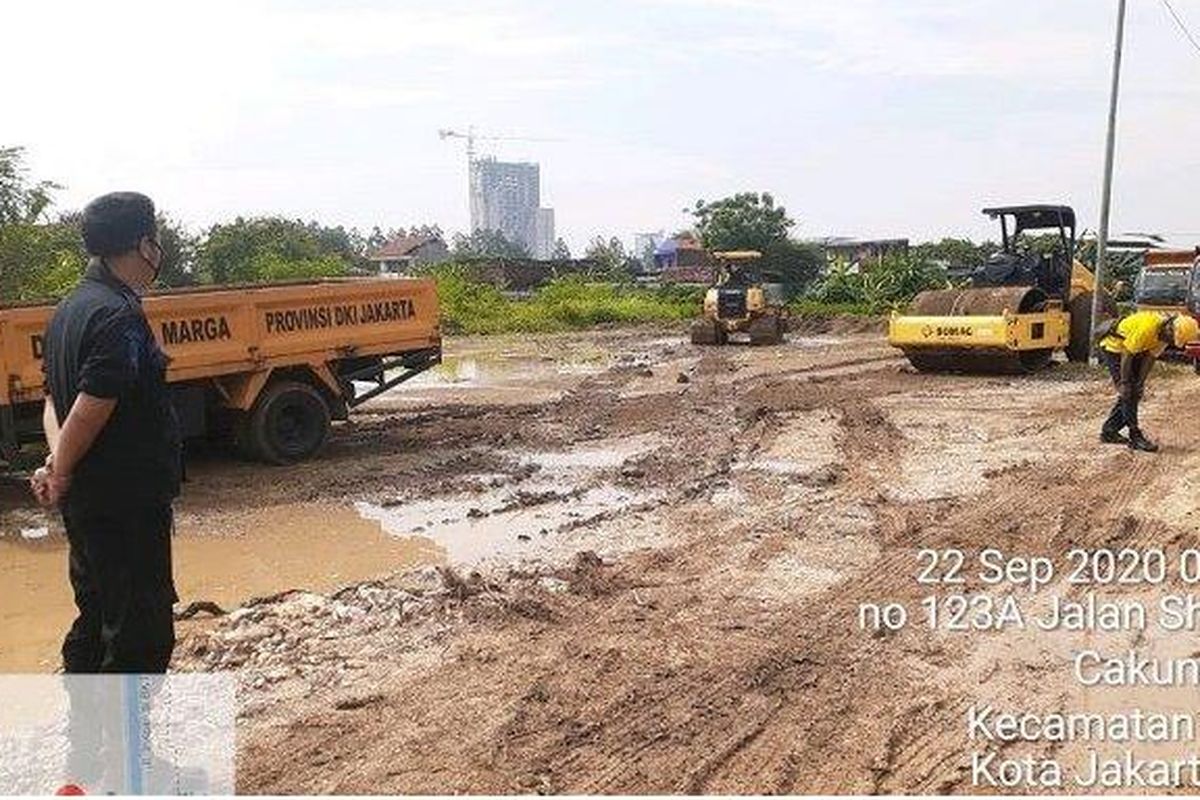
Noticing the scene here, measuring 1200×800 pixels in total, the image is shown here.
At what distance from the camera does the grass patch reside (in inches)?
1329

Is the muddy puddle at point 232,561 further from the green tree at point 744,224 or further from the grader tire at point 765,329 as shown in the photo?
the green tree at point 744,224

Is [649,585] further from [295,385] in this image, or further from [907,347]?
[907,347]

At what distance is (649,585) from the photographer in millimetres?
6141

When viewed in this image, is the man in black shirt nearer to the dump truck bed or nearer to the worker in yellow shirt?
the dump truck bed

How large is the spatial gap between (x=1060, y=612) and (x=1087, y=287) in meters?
12.3

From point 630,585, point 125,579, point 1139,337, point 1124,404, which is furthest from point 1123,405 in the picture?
point 125,579

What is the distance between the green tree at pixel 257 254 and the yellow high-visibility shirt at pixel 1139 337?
31.6 m

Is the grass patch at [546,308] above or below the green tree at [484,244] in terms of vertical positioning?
below

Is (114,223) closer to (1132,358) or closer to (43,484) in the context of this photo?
(43,484)

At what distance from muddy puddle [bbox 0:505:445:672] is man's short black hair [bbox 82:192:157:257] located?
287 cm

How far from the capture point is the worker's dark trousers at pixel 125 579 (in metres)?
3.44
